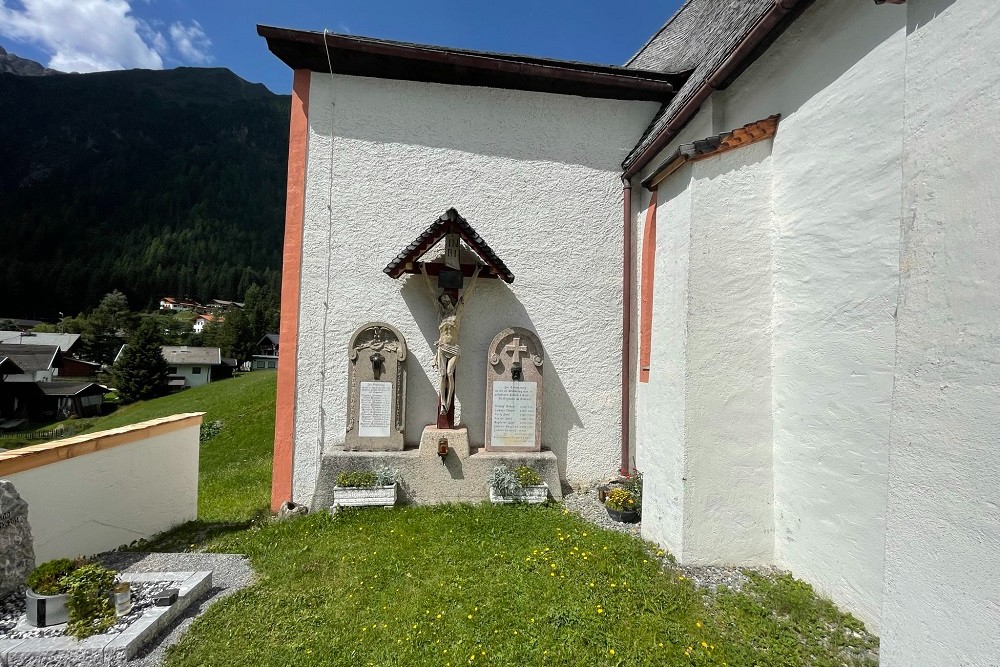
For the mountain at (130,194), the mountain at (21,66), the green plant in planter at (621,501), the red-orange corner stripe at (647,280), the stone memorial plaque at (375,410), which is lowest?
the green plant in planter at (621,501)

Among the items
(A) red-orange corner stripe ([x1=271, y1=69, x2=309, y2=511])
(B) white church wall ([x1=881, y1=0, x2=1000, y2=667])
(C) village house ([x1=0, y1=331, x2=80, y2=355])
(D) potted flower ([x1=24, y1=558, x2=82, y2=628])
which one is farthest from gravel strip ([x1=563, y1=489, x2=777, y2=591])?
(C) village house ([x1=0, y1=331, x2=80, y2=355])

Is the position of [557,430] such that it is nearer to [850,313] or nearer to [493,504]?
[493,504]

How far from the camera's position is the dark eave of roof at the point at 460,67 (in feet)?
18.5

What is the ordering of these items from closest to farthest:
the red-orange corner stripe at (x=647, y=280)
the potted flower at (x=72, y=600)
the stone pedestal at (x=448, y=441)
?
the potted flower at (x=72, y=600) < the red-orange corner stripe at (x=647, y=280) < the stone pedestal at (x=448, y=441)

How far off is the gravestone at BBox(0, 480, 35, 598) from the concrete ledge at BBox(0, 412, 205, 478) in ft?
1.01

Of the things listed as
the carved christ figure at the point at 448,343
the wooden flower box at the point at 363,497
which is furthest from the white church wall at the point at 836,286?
the wooden flower box at the point at 363,497

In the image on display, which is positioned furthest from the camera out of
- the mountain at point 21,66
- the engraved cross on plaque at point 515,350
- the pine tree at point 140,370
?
the mountain at point 21,66

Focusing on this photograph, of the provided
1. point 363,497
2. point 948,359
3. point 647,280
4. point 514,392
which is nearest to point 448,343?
point 514,392

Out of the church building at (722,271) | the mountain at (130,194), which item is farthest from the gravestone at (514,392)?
the mountain at (130,194)

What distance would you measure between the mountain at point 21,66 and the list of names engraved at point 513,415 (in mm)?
207094

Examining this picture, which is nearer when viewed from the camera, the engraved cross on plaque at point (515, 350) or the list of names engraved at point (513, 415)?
the list of names engraved at point (513, 415)

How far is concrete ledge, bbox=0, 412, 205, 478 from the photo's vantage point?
3.63 meters

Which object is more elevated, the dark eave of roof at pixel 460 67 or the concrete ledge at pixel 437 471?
the dark eave of roof at pixel 460 67

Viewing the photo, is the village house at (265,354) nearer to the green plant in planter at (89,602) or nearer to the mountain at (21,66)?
the green plant in planter at (89,602)
